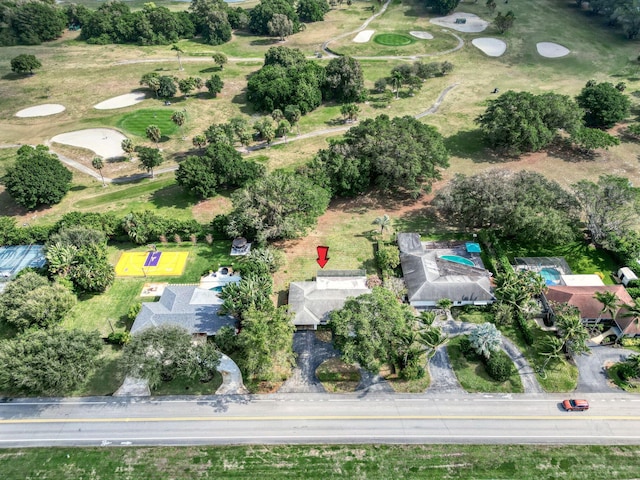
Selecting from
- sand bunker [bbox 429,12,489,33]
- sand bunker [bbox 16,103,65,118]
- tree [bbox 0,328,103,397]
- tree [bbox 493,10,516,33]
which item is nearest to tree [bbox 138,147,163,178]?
tree [bbox 0,328,103,397]

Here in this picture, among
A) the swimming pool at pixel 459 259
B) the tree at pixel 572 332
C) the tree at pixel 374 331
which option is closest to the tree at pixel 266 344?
the tree at pixel 374 331

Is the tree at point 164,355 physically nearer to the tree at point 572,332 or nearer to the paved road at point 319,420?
the paved road at point 319,420

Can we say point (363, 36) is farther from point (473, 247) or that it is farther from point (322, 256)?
point (322, 256)

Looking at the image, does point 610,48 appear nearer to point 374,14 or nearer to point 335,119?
point 374,14

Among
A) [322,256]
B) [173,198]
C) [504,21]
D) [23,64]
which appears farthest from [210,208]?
[504,21]

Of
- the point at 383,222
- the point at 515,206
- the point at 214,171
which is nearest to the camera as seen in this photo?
the point at 515,206

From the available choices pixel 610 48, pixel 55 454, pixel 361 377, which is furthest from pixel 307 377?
pixel 610 48
